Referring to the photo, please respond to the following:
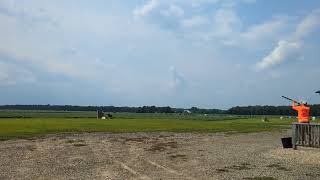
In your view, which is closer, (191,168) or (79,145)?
(191,168)

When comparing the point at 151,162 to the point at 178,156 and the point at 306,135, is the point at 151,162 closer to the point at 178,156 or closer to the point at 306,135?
the point at 178,156

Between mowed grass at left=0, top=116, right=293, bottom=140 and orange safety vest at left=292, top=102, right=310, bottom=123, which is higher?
orange safety vest at left=292, top=102, right=310, bottom=123

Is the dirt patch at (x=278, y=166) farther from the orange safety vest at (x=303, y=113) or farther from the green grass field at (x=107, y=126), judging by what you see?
the green grass field at (x=107, y=126)

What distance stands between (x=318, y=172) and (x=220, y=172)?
346 centimetres

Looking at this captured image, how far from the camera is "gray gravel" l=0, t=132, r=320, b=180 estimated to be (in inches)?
630

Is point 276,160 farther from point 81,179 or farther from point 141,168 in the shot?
point 81,179

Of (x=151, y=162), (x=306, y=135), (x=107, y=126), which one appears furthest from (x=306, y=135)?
(x=107, y=126)

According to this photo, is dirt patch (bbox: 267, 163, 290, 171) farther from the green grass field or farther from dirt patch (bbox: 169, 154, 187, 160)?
the green grass field

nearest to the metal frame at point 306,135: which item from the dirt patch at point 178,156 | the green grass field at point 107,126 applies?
the dirt patch at point 178,156

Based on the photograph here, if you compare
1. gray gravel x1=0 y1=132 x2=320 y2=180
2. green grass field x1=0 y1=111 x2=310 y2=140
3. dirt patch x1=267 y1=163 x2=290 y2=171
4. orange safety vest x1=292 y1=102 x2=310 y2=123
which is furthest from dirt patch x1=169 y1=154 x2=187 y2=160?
green grass field x1=0 y1=111 x2=310 y2=140

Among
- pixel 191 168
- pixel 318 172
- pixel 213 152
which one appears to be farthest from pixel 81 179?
pixel 213 152

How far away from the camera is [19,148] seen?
2473cm

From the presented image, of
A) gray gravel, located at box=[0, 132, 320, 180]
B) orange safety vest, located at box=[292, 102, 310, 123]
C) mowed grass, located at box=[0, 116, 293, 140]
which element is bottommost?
gray gravel, located at box=[0, 132, 320, 180]

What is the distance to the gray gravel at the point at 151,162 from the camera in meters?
16.0
